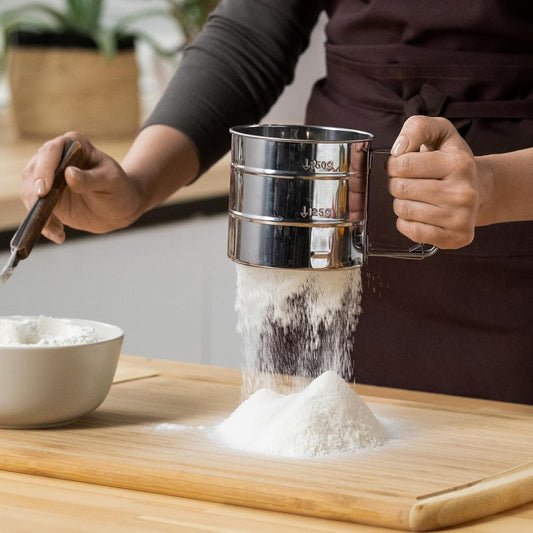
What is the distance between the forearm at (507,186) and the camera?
1017 millimetres

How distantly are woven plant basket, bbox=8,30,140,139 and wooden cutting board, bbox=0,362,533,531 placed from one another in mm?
1702

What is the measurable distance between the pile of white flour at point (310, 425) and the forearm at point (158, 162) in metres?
0.36

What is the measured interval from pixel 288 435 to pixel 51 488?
20 cm

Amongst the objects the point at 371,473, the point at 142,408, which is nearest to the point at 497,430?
the point at 371,473

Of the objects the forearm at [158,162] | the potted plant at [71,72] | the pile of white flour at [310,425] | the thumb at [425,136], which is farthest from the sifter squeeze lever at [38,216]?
the potted plant at [71,72]

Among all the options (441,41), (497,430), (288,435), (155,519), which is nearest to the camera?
(155,519)

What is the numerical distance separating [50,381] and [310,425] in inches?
9.0

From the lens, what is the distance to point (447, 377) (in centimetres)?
133

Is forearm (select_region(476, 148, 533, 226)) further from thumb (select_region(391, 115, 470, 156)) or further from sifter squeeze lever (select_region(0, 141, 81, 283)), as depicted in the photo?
sifter squeeze lever (select_region(0, 141, 81, 283))

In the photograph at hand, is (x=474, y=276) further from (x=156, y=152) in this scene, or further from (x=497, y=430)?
(x=156, y=152)

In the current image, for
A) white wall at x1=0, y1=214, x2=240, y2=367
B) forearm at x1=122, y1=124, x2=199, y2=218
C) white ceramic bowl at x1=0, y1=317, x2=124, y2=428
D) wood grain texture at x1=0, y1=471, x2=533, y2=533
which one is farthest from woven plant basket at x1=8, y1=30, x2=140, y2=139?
wood grain texture at x1=0, y1=471, x2=533, y2=533

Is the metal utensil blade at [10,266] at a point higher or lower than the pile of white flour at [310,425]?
higher

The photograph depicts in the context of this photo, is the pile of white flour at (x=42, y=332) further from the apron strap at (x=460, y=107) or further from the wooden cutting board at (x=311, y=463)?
the apron strap at (x=460, y=107)

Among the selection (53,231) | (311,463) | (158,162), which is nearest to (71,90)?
(158,162)
